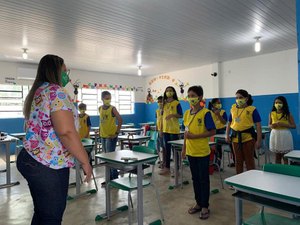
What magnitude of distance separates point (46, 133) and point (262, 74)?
275 inches

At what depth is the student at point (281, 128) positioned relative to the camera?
4.19 meters

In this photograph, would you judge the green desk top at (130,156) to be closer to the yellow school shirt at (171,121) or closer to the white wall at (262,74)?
the yellow school shirt at (171,121)

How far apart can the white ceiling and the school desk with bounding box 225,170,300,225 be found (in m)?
2.64

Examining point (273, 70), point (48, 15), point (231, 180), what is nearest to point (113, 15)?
point (48, 15)

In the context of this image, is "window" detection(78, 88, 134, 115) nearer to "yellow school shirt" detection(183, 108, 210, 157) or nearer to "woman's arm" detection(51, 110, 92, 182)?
"yellow school shirt" detection(183, 108, 210, 157)

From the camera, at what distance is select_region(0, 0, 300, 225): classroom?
57.9 inches

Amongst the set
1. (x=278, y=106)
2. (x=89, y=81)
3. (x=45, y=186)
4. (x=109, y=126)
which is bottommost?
(x=45, y=186)

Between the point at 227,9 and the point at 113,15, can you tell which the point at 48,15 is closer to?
the point at 113,15

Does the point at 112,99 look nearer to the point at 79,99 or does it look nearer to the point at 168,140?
the point at 79,99

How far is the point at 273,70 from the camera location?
688cm

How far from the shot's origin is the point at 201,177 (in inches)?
107

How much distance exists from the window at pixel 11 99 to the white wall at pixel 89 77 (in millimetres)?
243

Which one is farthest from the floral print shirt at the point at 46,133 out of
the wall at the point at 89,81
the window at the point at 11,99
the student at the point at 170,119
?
the wall at the point at 89,81

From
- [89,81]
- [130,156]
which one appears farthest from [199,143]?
[89,81]
